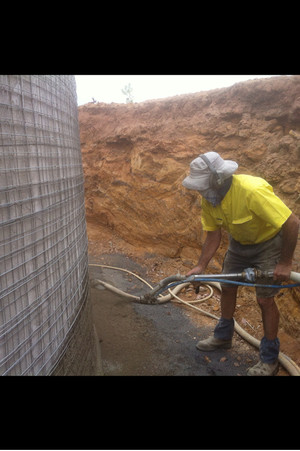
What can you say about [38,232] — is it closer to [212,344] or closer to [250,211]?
[250,211]

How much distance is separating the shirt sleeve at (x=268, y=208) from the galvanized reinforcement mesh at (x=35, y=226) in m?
1.46

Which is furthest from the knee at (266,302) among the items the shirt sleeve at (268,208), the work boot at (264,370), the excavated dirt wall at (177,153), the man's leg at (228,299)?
the excavated dirt wall at (177,153)

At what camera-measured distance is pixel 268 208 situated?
2.32 metres

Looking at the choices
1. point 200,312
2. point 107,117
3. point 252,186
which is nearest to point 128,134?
point 107,117

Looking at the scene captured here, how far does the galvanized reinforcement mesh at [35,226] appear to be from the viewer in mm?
1447

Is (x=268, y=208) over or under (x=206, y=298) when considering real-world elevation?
over

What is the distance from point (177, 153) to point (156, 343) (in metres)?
3.77

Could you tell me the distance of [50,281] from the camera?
1.83m

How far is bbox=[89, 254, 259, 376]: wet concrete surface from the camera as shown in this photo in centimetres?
302

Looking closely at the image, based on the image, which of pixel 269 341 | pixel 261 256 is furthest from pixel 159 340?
pixel 261 256

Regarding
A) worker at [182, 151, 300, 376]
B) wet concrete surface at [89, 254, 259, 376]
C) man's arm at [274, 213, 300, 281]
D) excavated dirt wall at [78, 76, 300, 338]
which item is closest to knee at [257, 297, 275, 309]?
worker at [182, 151, 300, 376]

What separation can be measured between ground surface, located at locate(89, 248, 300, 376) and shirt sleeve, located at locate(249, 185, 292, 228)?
164cm

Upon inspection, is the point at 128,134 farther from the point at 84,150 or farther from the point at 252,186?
the point at 252,186

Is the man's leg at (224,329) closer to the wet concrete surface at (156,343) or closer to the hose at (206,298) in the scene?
the wet concrete surface at (156,343)
